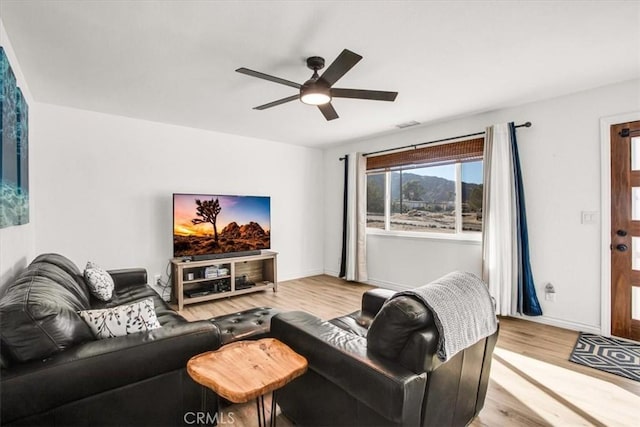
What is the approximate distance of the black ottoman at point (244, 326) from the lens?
2.15 metres

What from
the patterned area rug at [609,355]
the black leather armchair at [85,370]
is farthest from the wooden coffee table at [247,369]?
the patterned area rug at [609,355]

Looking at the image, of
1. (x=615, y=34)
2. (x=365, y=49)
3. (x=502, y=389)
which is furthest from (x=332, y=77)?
(x=502, y=389)

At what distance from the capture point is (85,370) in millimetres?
1300

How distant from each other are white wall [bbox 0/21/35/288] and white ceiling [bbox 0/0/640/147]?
7 centimetres

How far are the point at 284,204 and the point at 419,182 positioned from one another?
2265mm

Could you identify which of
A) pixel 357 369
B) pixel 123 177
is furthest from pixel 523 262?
pixel 123 177

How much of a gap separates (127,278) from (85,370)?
2.14 metres

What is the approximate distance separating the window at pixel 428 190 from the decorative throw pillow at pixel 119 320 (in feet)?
12.3

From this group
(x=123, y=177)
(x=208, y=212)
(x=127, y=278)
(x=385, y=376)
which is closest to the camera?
(x=385, y=376)

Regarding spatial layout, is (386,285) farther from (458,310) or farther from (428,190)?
(458,310)

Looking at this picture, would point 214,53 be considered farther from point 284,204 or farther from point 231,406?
point 284,204

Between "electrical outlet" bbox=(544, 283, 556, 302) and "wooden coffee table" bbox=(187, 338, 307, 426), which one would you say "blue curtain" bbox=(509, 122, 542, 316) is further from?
"wooden coffee table" bbox=(187, 338, 307, 426)

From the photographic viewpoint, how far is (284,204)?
5.40 meters

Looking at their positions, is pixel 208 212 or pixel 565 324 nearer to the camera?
pixel 565 324
